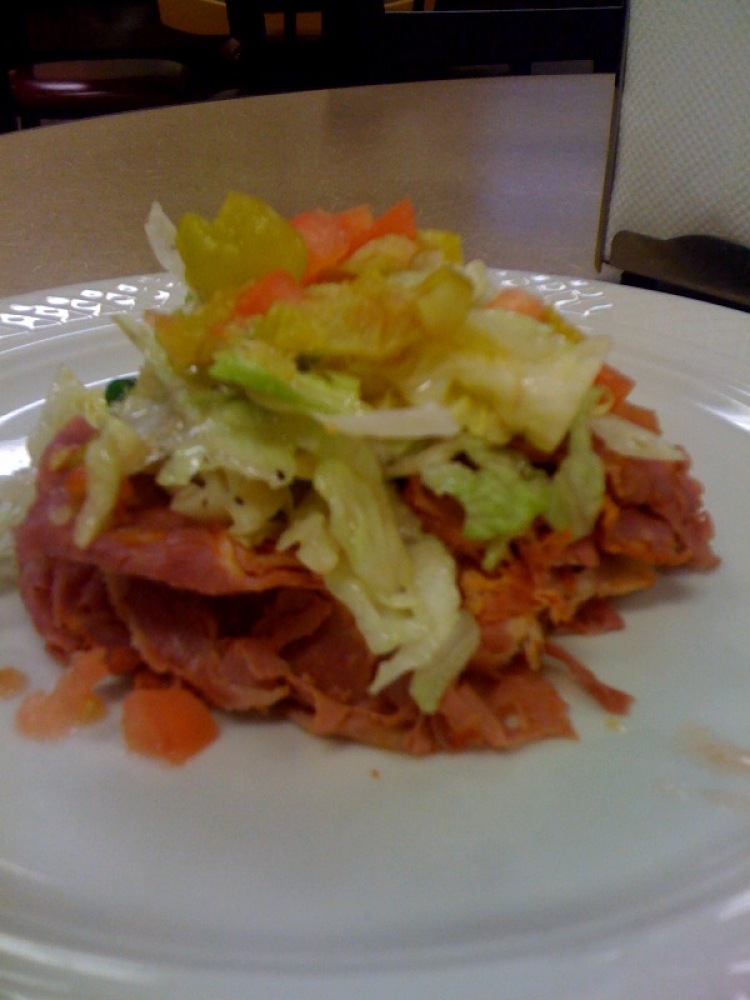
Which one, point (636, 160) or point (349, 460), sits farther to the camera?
point (636, 160)

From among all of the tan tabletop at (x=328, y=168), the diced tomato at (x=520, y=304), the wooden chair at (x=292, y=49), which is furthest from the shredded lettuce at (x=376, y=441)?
the wooden chair at (x=292, y=49)

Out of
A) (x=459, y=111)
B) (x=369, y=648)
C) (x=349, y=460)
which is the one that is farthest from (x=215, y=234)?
(x=459, y=111)

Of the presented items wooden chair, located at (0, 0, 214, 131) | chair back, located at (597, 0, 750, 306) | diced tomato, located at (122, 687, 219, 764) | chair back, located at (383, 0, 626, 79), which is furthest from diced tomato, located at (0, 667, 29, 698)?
wooden chair, located at (0, 0, 214, 131)

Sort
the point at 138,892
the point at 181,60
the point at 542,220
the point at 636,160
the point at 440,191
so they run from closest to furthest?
the point at 138,892 < the point at 636,160 < the point at 542,220 < the point at 440,191 < the point at 181,60

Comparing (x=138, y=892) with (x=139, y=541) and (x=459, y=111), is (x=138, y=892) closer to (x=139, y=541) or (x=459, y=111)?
(x=139, y=541)

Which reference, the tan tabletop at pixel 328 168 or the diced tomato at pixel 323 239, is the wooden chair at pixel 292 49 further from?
the diced tomato at pixel 323 239

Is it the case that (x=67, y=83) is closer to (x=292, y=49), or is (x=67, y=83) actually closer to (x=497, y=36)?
(x=292, y=49)
